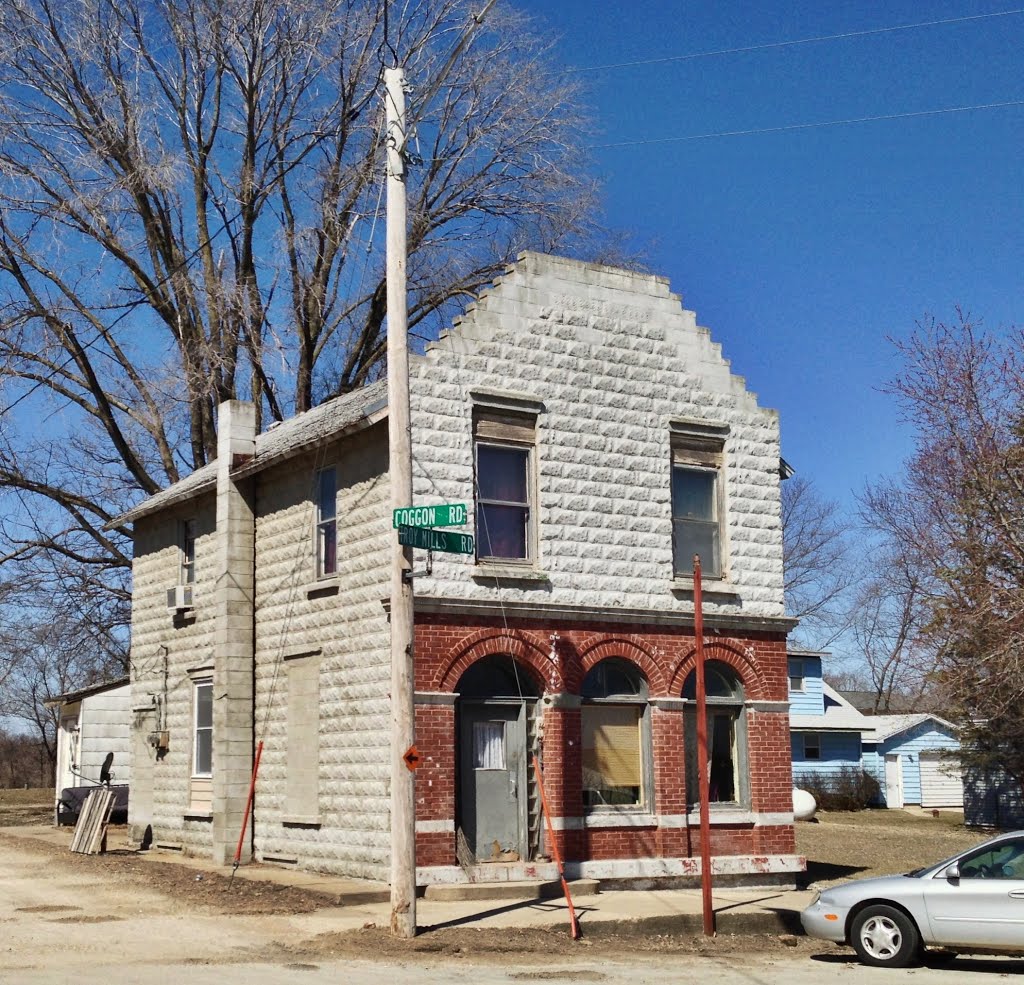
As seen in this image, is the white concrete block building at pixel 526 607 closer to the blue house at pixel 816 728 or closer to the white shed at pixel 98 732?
the white shed at pixel 98 732

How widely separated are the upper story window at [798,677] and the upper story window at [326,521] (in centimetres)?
3392

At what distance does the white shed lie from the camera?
35188 mm

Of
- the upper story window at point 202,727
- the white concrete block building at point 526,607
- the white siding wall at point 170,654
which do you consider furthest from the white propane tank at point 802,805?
the white siding wall at point 170,654

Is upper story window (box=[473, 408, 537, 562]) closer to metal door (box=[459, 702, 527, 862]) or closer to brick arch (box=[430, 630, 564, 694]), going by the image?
brick arch (box=[430, 630, 564, 694])

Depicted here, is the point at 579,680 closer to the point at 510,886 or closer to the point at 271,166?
the point at 510,886

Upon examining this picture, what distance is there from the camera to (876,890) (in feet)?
49.5

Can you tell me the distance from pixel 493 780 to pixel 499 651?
175 centimetres

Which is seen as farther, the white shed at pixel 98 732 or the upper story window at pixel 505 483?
the white shed at pixel 98 732

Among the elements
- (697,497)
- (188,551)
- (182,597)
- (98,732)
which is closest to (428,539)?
(697,497)

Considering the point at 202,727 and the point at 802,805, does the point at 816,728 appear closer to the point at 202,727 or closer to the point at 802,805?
the point at 802,805

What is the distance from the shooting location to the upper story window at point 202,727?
2422cm

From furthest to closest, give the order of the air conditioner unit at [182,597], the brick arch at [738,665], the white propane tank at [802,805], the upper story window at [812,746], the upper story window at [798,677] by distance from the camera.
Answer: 1. the upper story window at [798,677]
2. the upper story window at [812,746]
3. the white propane tank at [802,805]
4. the air conditioner unit at [182,597]
5. the brick arch at [738,665]

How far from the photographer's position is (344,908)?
17.3 m

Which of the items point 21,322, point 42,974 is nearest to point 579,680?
point 42,974
